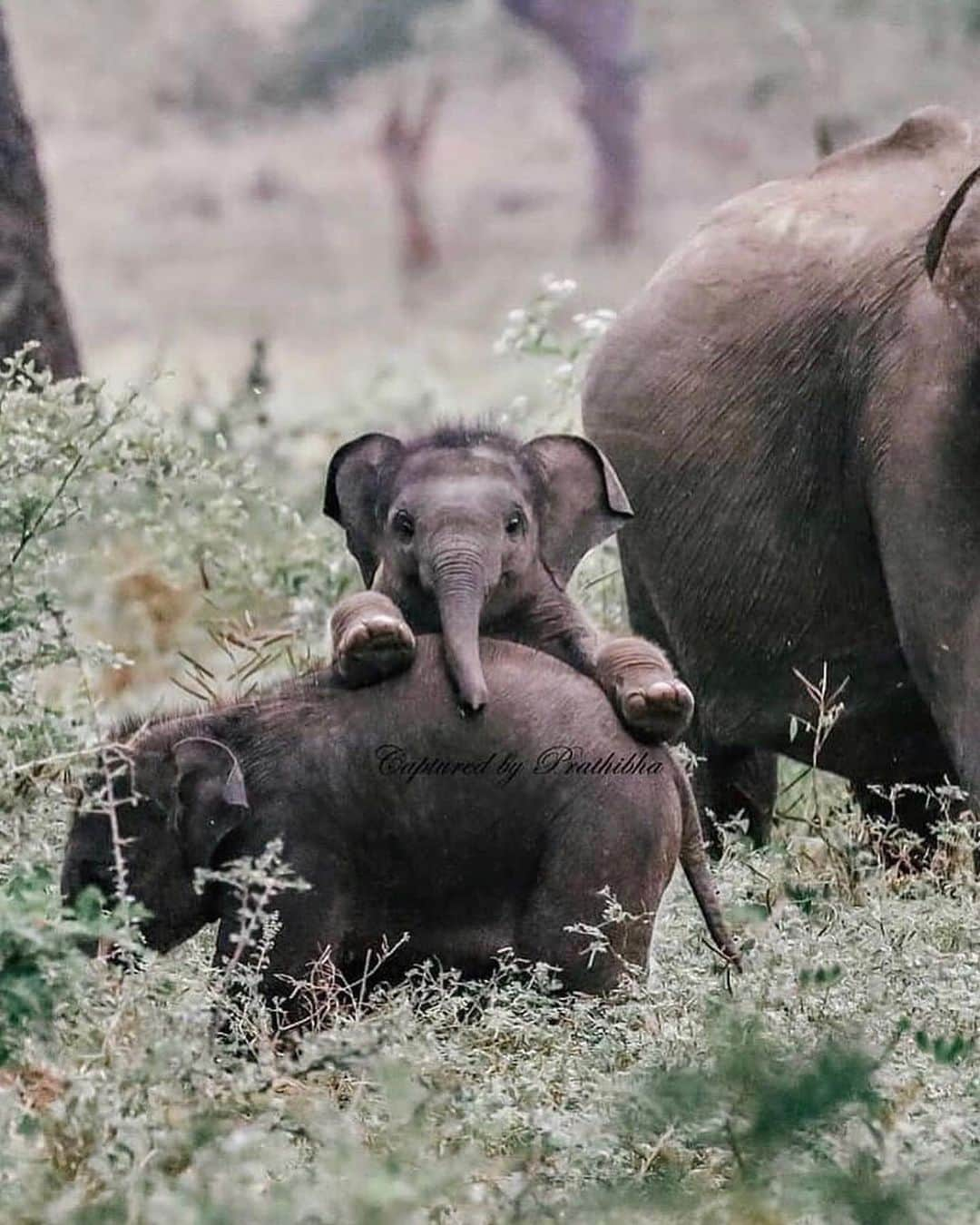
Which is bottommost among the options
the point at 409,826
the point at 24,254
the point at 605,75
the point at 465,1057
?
the point at 605,75

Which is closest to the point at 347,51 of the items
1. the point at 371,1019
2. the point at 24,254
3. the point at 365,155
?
the point at 365,155

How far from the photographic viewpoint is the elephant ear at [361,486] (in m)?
6.93

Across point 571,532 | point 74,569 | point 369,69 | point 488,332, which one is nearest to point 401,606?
point 571,532

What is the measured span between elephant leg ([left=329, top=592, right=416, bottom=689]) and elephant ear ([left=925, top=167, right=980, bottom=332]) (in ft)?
4.80

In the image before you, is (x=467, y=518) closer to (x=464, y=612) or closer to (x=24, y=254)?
(x=464, y=612)

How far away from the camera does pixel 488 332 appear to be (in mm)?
34750

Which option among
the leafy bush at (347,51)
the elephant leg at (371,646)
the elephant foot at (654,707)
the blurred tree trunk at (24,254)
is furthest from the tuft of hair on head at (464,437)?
the leafy bush at (347,51)

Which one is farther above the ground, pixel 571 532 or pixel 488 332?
pixel 571 532

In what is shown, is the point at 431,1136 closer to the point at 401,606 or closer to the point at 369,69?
the point at 401,606

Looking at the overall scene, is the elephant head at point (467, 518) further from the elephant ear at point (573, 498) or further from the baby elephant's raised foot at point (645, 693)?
the baby elephant's raised foot at point (645, 693)

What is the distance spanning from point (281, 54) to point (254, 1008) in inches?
1626

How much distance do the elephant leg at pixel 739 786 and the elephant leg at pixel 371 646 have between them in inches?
94.9

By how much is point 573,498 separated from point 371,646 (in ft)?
3.14

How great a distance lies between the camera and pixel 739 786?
8.59 meters
